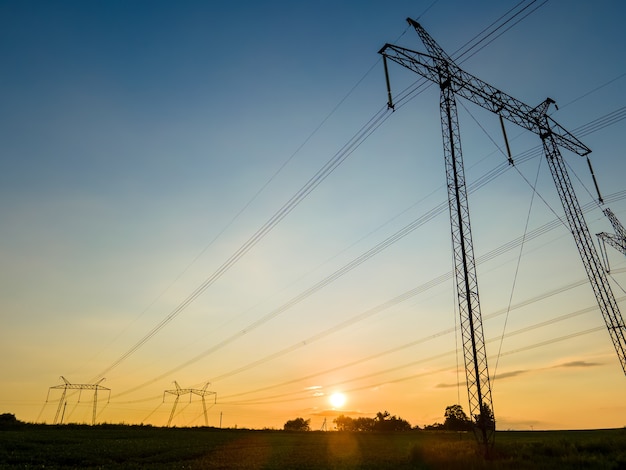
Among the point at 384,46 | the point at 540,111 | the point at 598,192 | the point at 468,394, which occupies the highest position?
the point at 540,111

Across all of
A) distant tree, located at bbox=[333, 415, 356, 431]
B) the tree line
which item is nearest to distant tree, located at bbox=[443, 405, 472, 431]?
the tree line

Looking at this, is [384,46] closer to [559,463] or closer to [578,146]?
[578,146]

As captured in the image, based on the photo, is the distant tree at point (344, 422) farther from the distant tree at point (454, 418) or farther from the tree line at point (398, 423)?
the distant tree at point (454, 418)

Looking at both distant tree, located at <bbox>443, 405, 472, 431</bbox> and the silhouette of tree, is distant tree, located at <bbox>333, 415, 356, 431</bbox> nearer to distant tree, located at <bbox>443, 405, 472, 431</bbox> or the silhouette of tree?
the silhouette of tree

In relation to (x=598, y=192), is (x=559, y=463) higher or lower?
lower

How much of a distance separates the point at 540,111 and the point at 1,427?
90189 millimetres

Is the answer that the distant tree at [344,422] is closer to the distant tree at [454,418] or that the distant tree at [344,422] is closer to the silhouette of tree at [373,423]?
the silhouette of tree at [373,423]

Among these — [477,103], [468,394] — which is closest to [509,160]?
[477,103]

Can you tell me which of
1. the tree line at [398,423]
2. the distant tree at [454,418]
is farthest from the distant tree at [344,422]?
the distant tree at [454,418]

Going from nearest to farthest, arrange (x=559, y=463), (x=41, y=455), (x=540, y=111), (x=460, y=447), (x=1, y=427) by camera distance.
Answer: (x=559, y=463), (x=460, y=447), (x=41, y=455), (x=540, y=111), (x=1, y=427)

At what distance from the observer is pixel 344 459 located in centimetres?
3597

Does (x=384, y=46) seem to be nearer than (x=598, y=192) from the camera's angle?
Yes

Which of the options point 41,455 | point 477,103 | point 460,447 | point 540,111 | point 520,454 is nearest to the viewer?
point 520,454

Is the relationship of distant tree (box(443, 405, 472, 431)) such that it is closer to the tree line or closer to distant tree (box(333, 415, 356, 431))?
the tree line
